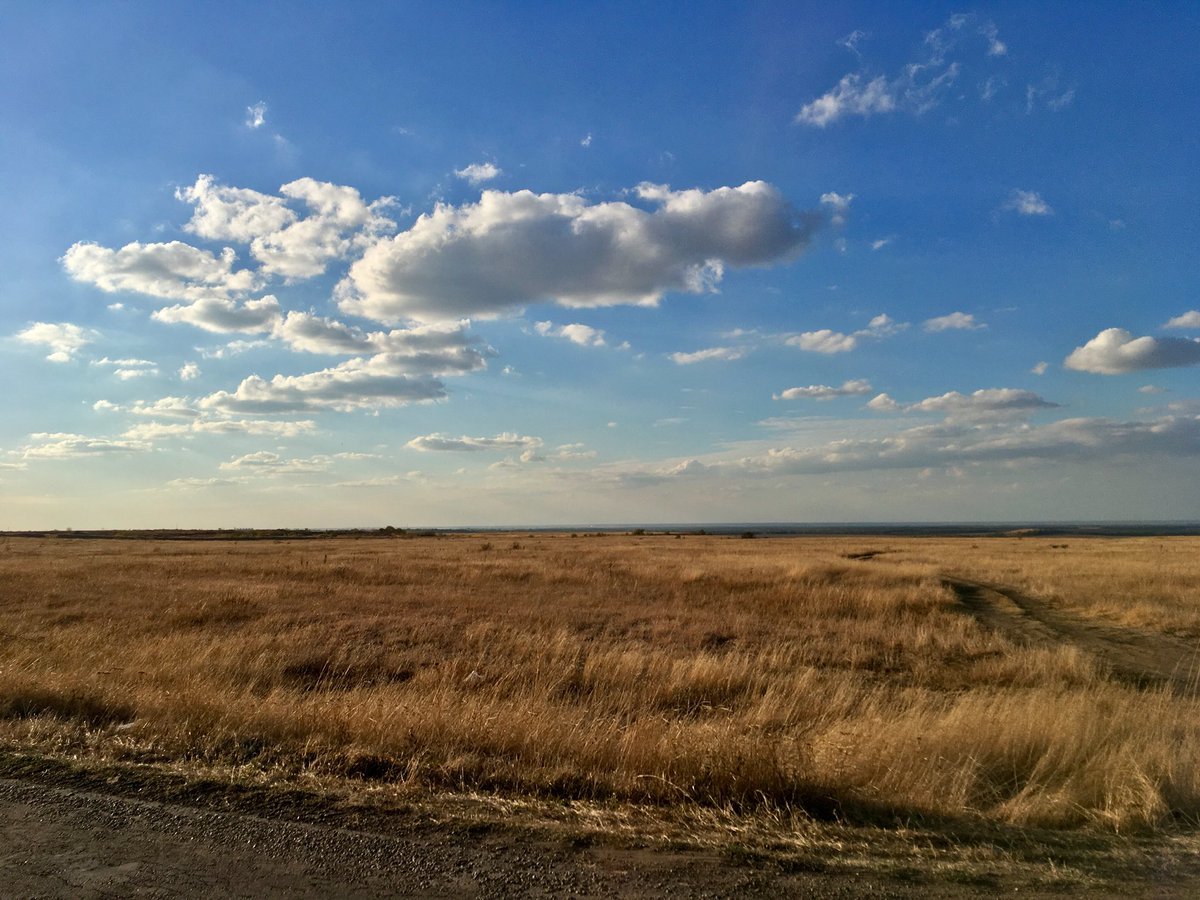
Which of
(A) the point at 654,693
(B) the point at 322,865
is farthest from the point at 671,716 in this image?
(B) the point at 322,865

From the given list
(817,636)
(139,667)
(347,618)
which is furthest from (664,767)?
(347,618)

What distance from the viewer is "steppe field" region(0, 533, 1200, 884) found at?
542cm

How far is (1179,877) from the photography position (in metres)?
4.30

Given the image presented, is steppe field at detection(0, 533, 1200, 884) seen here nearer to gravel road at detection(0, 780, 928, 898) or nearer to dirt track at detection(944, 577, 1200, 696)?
dirt track at detection(944, 577, 1200, 696)

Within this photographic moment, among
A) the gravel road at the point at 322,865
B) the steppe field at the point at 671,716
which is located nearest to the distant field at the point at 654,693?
the steppe field at the point at 671,716

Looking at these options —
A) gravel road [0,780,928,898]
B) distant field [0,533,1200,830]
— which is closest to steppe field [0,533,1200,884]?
distant field [0,533,1200,830]

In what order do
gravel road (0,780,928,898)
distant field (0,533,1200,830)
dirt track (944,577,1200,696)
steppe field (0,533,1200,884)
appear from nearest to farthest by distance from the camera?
gravel road (0,780,928,898), steppe field (0,533,1200,884), distant field (0,533,1200,830), dirt track (944,577,1200,696)

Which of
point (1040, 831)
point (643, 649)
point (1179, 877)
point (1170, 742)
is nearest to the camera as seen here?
point (1179, 877)

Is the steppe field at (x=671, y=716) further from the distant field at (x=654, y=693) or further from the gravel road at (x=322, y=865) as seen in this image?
the gravel road at (x=322, y=865)

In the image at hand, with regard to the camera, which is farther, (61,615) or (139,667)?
(61,615)

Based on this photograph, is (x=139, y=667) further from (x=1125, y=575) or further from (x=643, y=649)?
(x=1125, y=575)

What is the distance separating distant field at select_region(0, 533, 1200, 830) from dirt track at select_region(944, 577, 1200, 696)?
13 centimetres

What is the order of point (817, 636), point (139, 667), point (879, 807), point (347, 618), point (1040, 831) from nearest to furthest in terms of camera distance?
1. point (1040, 831)
2. point (879, 807)
3. point (139, 667)
4. point (817, 636)
5. point (347, 618)

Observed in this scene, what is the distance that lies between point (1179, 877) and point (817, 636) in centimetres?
1295
